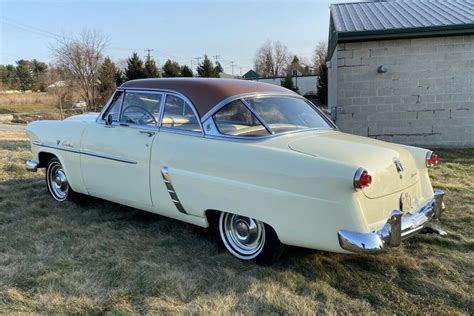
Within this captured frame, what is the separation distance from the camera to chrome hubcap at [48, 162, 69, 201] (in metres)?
5.20

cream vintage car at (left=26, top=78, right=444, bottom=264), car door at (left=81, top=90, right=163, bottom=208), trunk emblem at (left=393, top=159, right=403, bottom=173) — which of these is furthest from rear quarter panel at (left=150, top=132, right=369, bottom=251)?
trunk emblem at (left=393, top=159, right=403, bottom=173)

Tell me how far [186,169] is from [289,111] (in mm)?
1168

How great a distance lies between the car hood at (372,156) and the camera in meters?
3.01

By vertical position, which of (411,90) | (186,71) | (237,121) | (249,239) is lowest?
(249,239)

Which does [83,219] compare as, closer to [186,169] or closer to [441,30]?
[186,169]

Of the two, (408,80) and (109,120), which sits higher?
(408,80)

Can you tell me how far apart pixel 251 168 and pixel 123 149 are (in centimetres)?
157

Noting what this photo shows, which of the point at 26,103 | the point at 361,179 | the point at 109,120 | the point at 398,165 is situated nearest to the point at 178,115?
the point at 109,120

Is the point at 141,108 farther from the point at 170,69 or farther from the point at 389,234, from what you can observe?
the point at 170,69

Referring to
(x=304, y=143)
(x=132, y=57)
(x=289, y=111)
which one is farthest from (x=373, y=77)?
(x=132, y=57)

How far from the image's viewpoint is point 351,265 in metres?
3.51

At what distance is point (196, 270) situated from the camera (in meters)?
3.38

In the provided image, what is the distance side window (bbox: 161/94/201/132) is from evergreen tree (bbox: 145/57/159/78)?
36.2m

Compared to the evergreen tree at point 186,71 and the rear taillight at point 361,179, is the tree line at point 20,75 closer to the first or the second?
the evergreen tree at point 186,71
